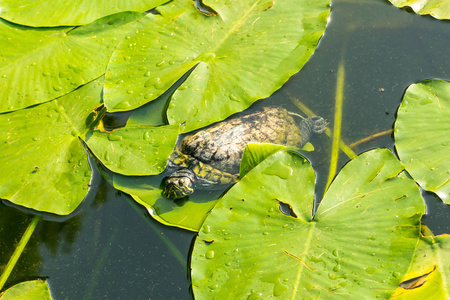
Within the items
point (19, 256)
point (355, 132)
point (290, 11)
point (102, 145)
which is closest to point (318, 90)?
point (355, 132)

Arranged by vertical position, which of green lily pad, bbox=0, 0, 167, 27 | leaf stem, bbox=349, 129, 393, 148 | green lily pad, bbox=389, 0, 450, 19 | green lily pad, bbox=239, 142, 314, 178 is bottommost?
leaf stem, bbox=349, 129, 393, 148

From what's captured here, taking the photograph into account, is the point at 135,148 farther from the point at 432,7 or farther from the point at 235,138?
the point at 432,7

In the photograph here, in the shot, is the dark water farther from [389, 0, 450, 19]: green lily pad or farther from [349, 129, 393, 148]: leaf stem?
Result: [389, 0, 450, 19]: green lily pad

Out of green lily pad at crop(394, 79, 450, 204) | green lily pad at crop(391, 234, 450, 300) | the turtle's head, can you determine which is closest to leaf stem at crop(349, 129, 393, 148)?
green lily pad at crop(394, 79, 450, 204)

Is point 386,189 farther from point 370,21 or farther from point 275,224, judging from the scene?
point 370,21

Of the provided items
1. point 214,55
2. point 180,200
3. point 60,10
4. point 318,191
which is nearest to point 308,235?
point 318,191

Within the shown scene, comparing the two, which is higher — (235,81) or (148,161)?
(235,81)

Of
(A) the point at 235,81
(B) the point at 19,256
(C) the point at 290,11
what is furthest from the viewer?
(C) the point at 290,11
